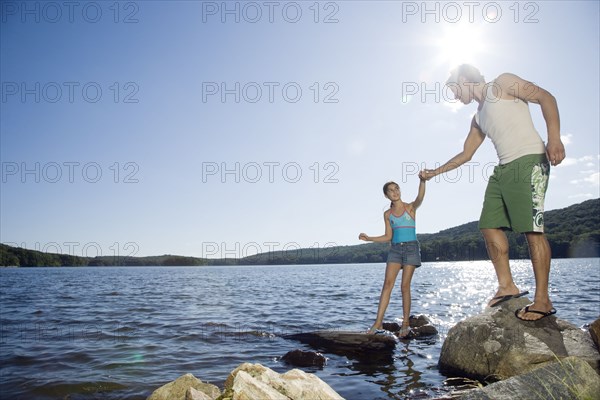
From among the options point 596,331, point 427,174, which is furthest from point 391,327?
point 596,331

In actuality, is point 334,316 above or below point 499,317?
below

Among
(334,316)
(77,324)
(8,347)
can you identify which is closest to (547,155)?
(334,316)

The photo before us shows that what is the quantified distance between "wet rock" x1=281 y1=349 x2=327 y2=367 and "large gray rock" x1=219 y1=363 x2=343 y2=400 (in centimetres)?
313

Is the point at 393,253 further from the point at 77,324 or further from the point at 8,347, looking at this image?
the point at 77,324

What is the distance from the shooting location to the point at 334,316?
39.4 feet

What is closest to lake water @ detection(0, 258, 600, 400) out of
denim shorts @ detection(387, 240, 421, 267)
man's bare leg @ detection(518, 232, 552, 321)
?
denim shorts @ detection(387, 240, 421, 267)

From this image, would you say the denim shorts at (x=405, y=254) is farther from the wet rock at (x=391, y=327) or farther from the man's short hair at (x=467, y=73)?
the man's short hair at (x=467, y=73)

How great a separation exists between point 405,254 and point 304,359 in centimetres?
281

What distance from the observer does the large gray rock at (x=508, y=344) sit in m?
4.86

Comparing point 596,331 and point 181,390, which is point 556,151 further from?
point 181,390

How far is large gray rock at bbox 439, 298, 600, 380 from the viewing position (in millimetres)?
4863

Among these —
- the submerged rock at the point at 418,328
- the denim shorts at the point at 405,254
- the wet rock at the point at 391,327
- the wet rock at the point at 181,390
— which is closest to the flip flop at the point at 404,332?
the submerged rock at the point at 418,328

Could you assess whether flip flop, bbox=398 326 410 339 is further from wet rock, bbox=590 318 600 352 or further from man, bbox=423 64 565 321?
wet rock, bbox=590 318 600 352

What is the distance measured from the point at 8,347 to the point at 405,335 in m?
8.65
